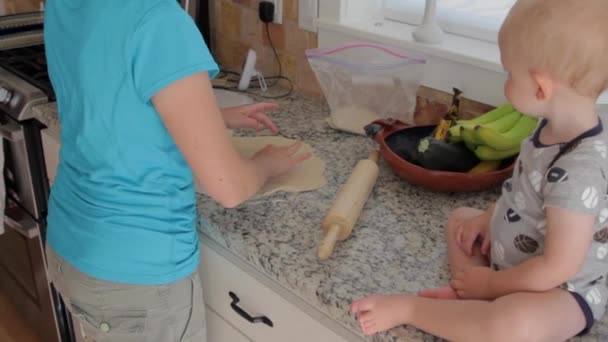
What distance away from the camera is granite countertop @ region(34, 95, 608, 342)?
908 millimetres

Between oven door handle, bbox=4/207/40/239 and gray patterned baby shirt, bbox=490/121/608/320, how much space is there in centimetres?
126

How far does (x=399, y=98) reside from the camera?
1391 mm

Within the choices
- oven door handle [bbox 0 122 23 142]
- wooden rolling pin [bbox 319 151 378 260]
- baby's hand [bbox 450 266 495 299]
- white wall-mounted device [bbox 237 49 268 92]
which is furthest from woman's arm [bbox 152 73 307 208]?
oven door handle [bbox 0 122 23 142]

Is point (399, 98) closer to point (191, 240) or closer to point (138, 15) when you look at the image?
point (191, 240)

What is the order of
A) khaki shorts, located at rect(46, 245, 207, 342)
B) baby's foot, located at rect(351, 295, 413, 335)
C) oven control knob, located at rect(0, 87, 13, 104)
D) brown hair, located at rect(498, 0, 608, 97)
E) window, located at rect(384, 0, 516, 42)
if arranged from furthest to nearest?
oven control knob, located at rect(0, 87, 13, 104) < window, located at rect(384, 0, 516, 42) < khaki shorts, located at rect(46, 245, 207, 342) < baby's foot, located at rect(351, 295, 413, 335) < brown hair, located at rect(498, 0, 608, 97)

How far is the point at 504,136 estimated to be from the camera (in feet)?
3.63

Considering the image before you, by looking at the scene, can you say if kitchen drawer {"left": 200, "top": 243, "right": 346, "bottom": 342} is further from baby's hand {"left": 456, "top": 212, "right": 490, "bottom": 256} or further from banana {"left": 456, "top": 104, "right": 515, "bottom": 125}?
banana {"left": 456, "top": 104, "right": 515, "bottom": 125}

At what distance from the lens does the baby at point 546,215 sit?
713mm

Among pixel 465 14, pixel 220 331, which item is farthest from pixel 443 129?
pixel 220 331

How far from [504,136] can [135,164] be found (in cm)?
63

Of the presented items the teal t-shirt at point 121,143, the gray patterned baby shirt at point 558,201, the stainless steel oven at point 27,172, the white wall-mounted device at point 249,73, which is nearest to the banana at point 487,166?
the gray patterned baby shirt at point 558,201

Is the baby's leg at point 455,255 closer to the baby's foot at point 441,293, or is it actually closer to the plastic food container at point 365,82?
the baby's foot at point 441,293

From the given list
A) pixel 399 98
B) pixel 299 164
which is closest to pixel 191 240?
pixel 299 164

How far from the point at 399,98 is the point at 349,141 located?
0.15 metres
